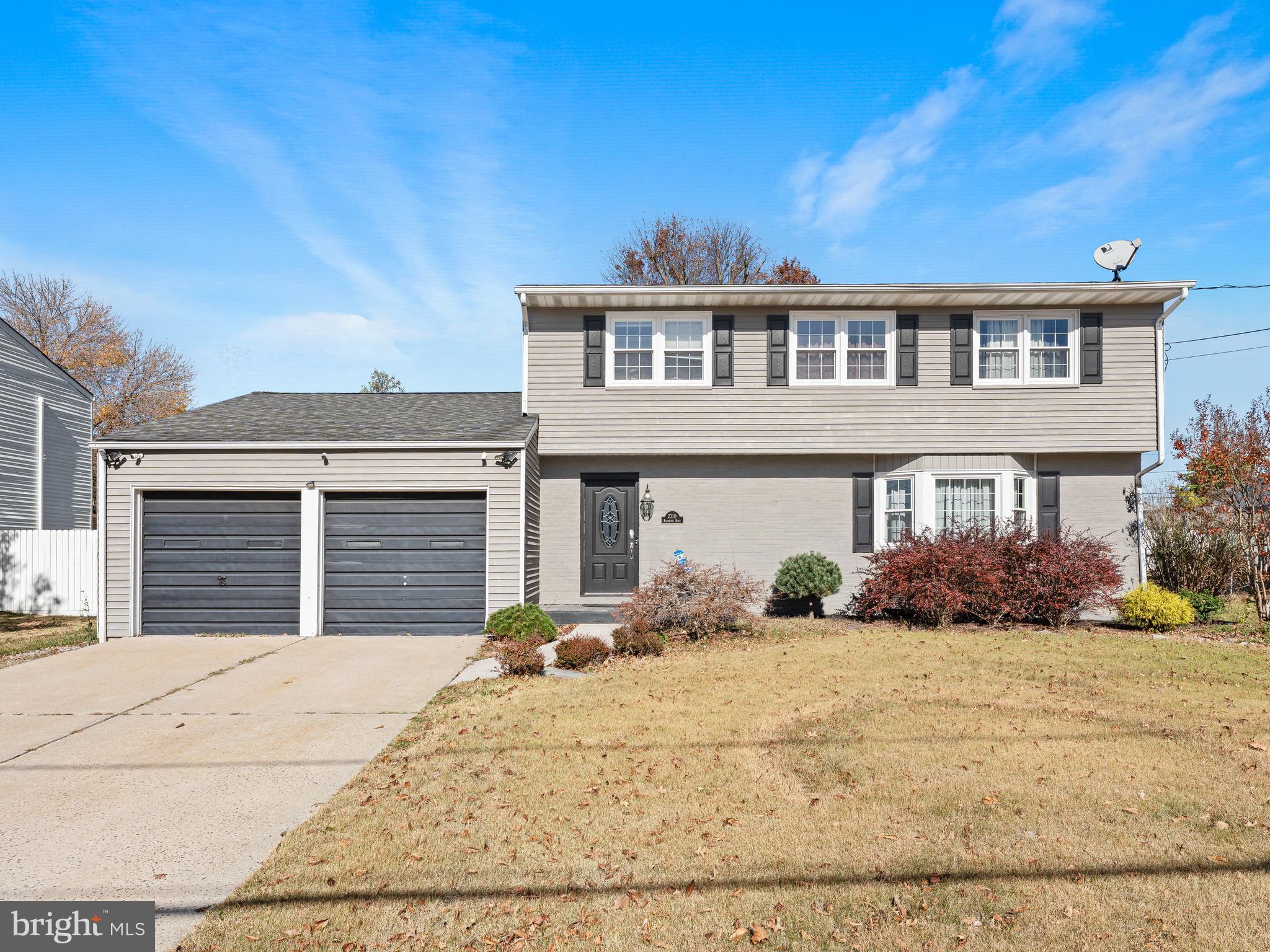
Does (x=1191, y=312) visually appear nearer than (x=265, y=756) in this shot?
No

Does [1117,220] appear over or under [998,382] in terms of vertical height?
over

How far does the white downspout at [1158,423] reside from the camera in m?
12.8

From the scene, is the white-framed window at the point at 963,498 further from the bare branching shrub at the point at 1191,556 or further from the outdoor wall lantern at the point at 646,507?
the outdoor wall lantern at the point at 646,507

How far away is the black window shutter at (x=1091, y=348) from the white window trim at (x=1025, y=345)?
0.11 m

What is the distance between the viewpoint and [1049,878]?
11.8ft

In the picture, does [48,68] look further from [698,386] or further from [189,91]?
[698,386]

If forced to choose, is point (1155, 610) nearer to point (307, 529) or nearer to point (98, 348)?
point (307, 529)

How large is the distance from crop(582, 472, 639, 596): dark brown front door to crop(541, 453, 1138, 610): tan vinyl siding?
14 cm

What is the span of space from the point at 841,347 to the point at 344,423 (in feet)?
29.7

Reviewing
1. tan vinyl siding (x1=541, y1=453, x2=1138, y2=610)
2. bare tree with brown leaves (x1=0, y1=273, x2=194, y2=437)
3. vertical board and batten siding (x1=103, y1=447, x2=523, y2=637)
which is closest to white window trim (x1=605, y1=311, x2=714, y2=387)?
tan vinyl siding (x1=541, y1=453, x2=1138, y2=610)

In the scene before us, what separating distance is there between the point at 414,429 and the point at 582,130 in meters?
6.28

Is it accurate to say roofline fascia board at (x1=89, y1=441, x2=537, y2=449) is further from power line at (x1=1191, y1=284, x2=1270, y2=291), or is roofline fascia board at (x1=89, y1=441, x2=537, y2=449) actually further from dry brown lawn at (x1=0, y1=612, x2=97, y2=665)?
power line at (x1=1191, y1=284, x2=1270, y2=291)

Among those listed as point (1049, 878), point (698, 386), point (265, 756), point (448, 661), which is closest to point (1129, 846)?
point (1049, 878)

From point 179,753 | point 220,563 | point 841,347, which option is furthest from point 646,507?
point 179,753
